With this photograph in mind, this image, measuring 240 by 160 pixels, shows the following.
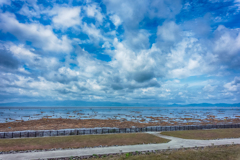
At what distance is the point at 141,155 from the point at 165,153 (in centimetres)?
336

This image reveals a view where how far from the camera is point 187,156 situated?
18844 mm

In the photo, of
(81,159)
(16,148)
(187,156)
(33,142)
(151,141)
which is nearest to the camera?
(81,159)

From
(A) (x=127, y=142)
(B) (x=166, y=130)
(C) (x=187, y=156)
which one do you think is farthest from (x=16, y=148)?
(B) (x=166, y=130)

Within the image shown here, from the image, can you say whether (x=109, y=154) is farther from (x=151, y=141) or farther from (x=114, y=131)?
(x=114, y=131)

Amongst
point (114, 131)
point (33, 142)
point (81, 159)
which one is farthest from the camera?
point (114, 131)

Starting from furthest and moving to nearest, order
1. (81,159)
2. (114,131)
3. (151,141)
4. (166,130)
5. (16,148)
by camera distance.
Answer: (166,130) → (114,131) → (151,141) → (16,148) → (81,159)

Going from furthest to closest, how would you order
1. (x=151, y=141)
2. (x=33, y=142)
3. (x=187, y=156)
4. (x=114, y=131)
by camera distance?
(x=114, y=131)
(x=151, y=141)
(x=33, y=142)
(x=187, y=156)

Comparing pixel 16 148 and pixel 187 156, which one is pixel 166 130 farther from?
pixel 16 148

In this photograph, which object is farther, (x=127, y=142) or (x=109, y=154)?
(x=127, y=142)

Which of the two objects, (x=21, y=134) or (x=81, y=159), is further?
(x=21, y=134)

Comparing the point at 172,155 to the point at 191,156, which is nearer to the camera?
the point at 191,156

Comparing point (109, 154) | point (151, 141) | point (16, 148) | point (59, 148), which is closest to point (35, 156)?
point (59, 148)

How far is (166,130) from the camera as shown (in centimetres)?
3841

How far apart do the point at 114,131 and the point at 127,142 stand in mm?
10014
